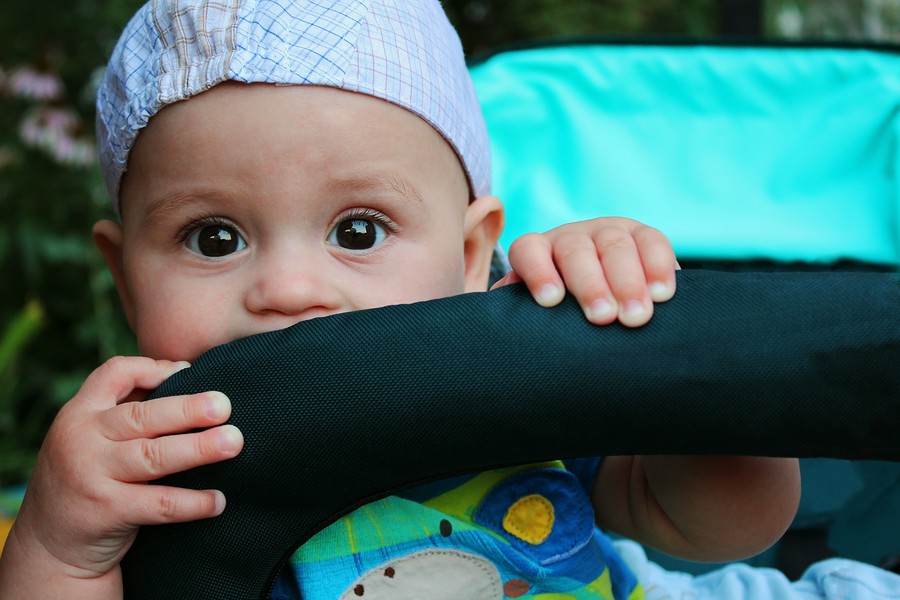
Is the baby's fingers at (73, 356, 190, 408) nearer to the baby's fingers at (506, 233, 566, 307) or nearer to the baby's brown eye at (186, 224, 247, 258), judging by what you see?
the baby's brown eye at (186, 224, 247, 258)

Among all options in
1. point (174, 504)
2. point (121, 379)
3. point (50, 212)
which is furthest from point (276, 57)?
point (50, 212)

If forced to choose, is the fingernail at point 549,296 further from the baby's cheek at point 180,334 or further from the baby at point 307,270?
the baby's cheek at point 180,334

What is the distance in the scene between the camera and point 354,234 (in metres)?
0.95

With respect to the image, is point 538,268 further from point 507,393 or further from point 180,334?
point 180,334

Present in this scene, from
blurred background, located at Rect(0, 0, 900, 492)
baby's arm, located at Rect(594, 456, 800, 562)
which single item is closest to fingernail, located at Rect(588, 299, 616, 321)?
baby's arm, located at Rect(594, 456, 800, 562)

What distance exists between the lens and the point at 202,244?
0.96m

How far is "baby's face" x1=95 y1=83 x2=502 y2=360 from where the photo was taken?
3.00ft

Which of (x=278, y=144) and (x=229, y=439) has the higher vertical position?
(x=278, y=144)

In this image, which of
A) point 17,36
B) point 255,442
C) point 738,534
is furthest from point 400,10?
point 17,36

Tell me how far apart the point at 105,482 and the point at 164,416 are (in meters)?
0.07

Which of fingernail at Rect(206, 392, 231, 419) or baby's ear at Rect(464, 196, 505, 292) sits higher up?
fingernail at Rect(206, 392, 231, 419)

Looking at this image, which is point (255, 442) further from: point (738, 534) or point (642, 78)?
point (642, 78)

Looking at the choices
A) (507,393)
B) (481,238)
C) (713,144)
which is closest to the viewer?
(507,393)

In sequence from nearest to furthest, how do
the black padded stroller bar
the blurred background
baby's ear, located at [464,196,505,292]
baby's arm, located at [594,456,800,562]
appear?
the black padded stroller bar < baby's arm, located at [594,456,800,562] < baby's ear, located at [464,196,505,292] < the blurred background
